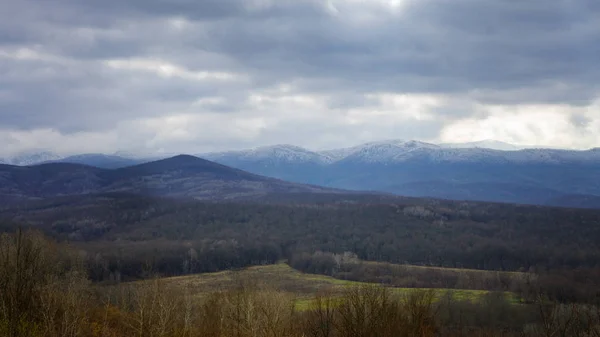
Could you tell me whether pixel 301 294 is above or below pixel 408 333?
below

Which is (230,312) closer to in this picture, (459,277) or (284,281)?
(284,281)

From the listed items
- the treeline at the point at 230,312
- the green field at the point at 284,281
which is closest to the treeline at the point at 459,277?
the green field at the point at 284,281

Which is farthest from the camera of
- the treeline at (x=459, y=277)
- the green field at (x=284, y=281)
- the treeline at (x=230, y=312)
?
the treeline at (x=459, y=277)

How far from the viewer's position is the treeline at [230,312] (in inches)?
1078

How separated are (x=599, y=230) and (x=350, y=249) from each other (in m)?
95.9

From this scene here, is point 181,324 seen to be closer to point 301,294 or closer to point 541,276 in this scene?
point 301,294

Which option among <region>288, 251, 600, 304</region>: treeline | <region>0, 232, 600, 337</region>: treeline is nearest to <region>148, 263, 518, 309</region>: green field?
<region>288, 251, 600, 304</region>: treeline

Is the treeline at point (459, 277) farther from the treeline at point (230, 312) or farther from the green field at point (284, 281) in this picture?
the treeline at point (230, 312)

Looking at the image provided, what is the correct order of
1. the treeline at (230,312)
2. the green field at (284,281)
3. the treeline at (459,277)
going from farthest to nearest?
1. the treeline at (459,277)
2. the green field at (284,281)
3. the treeline at (230,312)

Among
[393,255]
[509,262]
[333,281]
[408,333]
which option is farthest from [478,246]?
[408,333]

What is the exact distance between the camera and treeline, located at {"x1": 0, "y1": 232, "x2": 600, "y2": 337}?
27.4 m

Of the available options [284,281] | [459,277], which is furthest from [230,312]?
[459,277]

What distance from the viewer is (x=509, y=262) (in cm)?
17175

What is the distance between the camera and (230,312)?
57.3m
